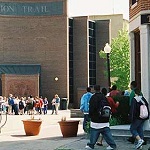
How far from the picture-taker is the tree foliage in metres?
55.1

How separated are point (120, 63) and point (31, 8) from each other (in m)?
13.5

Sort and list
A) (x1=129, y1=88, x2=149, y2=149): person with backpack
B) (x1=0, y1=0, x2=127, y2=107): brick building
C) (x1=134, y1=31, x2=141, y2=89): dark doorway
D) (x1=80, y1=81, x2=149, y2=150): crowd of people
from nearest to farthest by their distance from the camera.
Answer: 1. (x1=80, y1=81, x2=149, y2=150): crowd of people
2. (x1=129, y1=88, x2=149, y2=149): person with backpack
3. (x1=134, y1=31, x2=141, y2=89): dark doorway
4. (x1=0, y1=0, x2=127, y2=107): brick building

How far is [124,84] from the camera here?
5481 centimetres

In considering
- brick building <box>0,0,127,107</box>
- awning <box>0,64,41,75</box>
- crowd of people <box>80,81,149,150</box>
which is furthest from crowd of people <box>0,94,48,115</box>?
crowd of people <box>80,81,149,150</box>

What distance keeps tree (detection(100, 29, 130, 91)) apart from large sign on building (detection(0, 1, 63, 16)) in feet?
26.8

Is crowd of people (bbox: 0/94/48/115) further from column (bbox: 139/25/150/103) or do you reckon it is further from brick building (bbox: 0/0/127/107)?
column (bbox: 139/25/150/103)

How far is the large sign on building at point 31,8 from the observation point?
5394 cm

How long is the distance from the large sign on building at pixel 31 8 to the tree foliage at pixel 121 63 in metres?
9.12

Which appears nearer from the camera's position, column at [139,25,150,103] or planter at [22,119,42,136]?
column at [139,25,150,103]

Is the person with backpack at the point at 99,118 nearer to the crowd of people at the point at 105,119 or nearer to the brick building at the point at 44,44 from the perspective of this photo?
the crowd of people at the point at 105,119

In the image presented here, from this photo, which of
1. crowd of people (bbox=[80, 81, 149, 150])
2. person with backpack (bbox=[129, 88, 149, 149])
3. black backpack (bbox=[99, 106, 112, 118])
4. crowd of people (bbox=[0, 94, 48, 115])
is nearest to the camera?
black backpack (bbox=[99, 106, 112, 118])

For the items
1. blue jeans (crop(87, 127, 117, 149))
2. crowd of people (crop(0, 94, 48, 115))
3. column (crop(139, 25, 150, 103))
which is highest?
column (crop(139, 25, 150, 103))

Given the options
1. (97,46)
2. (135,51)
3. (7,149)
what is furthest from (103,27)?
(7,149)

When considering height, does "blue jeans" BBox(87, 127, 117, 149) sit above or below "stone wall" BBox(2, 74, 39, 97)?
below
